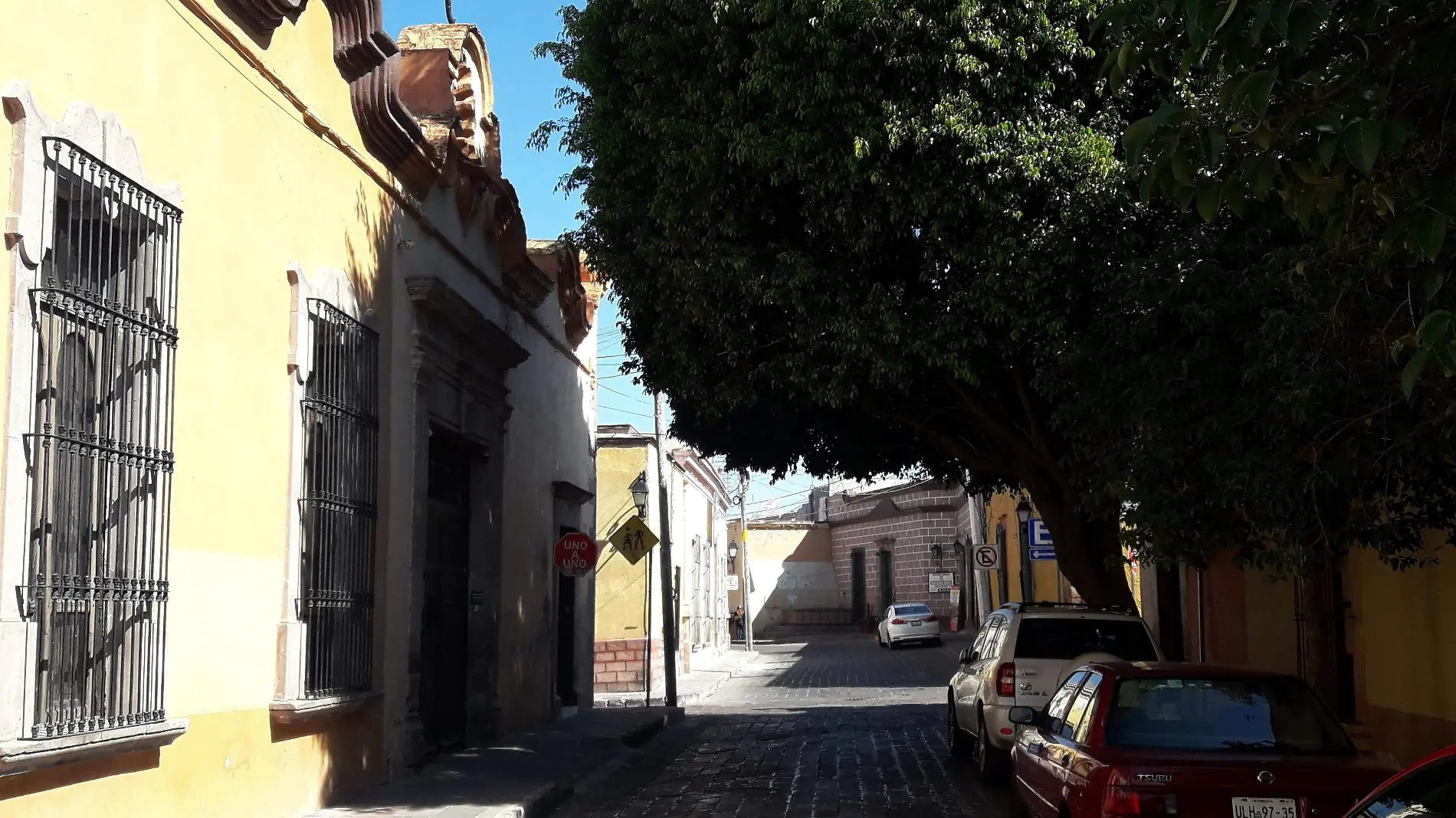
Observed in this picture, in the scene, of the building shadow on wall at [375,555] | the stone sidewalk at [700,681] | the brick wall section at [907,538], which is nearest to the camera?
the building shadow on wall at [375,555]

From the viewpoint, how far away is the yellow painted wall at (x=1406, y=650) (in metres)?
12.6

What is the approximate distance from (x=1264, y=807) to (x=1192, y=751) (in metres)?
0.50

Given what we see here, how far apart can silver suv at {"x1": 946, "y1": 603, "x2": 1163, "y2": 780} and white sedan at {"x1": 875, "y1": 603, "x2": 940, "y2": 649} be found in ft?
107

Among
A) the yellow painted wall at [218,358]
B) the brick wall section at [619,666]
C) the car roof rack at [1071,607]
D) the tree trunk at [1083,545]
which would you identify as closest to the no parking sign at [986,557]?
the brick wall section at [619,666]

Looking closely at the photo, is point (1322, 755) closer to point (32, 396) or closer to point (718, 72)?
point (32, 396)

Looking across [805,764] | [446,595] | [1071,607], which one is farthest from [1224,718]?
[446,595]

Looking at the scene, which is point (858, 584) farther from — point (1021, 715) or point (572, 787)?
point (1021, 715)

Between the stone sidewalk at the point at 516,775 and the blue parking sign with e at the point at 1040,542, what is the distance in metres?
7.56

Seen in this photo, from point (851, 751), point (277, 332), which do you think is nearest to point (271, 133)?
point (277, 332)

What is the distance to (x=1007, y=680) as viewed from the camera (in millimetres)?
13227

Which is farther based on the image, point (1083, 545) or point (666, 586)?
point (666, 586)

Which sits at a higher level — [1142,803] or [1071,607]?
[1071,607]

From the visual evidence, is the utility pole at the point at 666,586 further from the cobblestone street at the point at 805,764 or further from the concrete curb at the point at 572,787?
the concrete curb at the point at 572,787

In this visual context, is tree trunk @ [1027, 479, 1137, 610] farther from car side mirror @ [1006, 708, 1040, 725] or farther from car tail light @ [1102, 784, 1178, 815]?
car tail light @ [1102, 784, 1178, 815]
